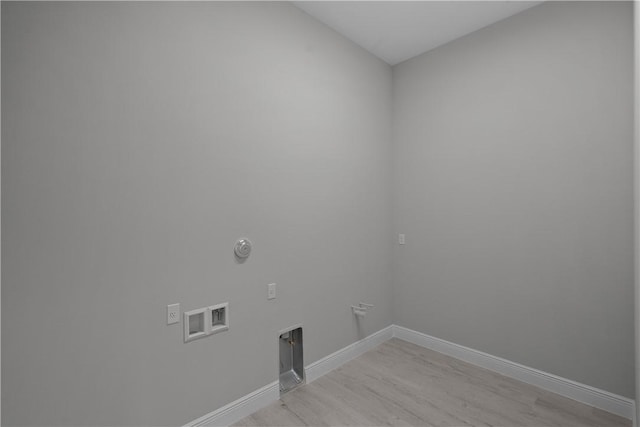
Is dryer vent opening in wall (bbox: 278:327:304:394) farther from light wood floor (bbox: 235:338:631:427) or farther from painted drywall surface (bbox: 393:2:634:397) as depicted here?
painted drywall surface (bbox: 393:2:634:397)

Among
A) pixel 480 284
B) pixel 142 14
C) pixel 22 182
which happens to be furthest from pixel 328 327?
pixel 142 14

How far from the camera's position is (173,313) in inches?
63.6

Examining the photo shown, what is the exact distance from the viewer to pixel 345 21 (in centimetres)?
241

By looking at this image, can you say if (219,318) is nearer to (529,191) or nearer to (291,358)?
(291,358)

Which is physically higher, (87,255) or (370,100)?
(370,100)

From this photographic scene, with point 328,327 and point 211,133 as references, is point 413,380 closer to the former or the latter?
point 328,327

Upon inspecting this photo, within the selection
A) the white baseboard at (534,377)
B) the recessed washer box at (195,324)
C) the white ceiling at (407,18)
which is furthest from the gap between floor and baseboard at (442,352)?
the white ceiling at (407,18)

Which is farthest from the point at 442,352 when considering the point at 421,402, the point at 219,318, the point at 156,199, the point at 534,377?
the point at 156,199

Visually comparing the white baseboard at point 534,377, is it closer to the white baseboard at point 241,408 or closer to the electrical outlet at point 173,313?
the white baseboard at point 241,408

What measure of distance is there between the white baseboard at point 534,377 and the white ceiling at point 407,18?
2.71 metres

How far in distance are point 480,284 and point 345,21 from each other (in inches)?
95.4

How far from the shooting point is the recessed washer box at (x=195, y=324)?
5.46 ft

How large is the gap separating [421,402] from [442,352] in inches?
32.6

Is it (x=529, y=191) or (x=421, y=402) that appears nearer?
(x=421, y=402)
